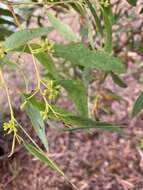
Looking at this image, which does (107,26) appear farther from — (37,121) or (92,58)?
(37,121)

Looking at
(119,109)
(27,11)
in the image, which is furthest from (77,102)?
(119,109)

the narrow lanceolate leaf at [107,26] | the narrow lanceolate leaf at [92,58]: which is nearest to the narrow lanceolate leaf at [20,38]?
the narrow lanceolate leaf at [92,58]

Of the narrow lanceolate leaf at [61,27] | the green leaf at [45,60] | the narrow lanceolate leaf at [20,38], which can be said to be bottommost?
the green leaf at [45,60]

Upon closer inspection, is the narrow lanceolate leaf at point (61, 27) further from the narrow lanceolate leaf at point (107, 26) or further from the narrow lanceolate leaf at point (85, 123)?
the narrow lanceolate leaf at point (85, 123)

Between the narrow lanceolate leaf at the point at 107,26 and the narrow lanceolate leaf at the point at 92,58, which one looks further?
the narrow lanceolate leaf at the point at 107,26

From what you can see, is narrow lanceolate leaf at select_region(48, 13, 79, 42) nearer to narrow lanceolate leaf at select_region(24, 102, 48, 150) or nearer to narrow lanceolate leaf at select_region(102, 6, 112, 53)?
narrow lanceolate leaf at select_region(102, 6, 112, 53)

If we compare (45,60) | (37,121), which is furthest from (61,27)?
(37,121)
